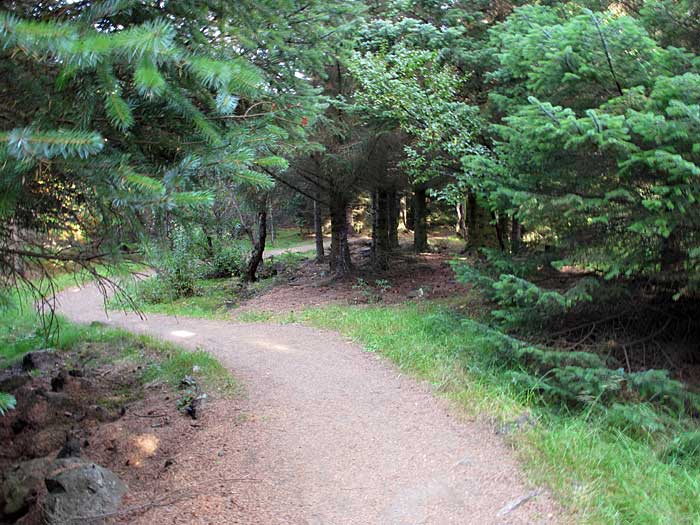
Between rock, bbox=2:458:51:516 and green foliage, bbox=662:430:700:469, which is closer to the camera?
rock, bbox=2:458:51:516

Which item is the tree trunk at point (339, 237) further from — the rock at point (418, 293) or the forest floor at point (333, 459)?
the forest floor at point (333, 459)

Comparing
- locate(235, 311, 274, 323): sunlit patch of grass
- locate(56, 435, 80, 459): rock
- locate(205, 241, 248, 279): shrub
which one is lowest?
locate(235, 311, 274, 323): sunlit patch of grass

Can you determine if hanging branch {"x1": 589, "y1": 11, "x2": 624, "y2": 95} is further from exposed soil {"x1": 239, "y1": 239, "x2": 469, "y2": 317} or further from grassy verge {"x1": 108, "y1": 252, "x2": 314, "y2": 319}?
grassy verge {"x1": 108, "y1": 252, "x2": 314, "y2": 319}

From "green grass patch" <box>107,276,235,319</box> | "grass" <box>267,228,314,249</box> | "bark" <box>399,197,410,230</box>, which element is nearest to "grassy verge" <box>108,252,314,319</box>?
"green grass patch" <box>107,276,235,319</box>

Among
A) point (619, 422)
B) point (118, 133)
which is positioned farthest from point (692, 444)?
point (118, 133)

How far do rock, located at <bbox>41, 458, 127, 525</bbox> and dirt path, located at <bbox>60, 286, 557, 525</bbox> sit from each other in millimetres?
367

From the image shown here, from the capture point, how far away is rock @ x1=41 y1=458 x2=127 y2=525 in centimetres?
Result: 365

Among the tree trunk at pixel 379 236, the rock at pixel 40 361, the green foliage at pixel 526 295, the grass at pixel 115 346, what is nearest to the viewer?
the green foliage at pixel 526 295

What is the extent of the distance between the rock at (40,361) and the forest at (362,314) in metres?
0.06

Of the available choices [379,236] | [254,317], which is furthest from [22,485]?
[379,236]

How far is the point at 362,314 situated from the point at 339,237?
4815 mm

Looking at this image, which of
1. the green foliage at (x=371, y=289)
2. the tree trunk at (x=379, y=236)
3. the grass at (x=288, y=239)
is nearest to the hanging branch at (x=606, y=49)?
the green foliage at (x=371, y=289)

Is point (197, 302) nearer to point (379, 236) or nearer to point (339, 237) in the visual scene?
point (339, 237)

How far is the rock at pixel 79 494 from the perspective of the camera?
144 inches
